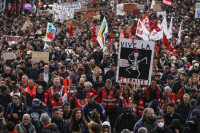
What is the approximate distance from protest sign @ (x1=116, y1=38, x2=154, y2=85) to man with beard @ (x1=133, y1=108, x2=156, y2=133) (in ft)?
6.86

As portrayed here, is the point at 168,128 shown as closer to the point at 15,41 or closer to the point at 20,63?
the point at 20,63

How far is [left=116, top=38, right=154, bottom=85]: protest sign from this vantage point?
1078 centimetres

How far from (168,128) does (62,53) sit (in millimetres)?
8647

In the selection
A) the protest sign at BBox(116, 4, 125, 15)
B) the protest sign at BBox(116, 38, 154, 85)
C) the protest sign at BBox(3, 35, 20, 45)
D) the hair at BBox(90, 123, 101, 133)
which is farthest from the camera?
the protest sign at BBox(116, 4, 125, 15)

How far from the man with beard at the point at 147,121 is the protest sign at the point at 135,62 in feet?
6.86

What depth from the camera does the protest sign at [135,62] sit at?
10781 mm

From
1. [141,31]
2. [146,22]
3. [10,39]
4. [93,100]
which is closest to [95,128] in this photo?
[93,100]

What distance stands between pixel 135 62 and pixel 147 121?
233 cm

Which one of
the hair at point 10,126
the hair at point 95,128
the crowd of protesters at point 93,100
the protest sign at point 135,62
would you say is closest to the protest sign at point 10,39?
the crowd of protesters at point 93,100

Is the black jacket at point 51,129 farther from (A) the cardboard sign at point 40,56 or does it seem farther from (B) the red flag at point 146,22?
(B) the red flag at point 146,22

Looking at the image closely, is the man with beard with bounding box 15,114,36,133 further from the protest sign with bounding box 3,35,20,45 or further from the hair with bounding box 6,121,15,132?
the protest sign with bounding box 3,35,20,45

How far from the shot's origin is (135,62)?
1081 centimetres

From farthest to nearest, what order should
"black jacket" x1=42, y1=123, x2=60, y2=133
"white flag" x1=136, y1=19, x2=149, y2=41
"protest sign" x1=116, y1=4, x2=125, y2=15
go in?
1. "protest sign" x1=116, y1=4, x2=125, y2=15
2. "white flag" x1=136, y1=19, x2=149, y2=41
3. "black jacket" x1=42, y1=123, x2=60, y2=133

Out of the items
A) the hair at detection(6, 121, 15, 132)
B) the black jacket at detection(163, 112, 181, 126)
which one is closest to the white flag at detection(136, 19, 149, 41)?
the black jacket at detection(163, 112, 181, 126)
